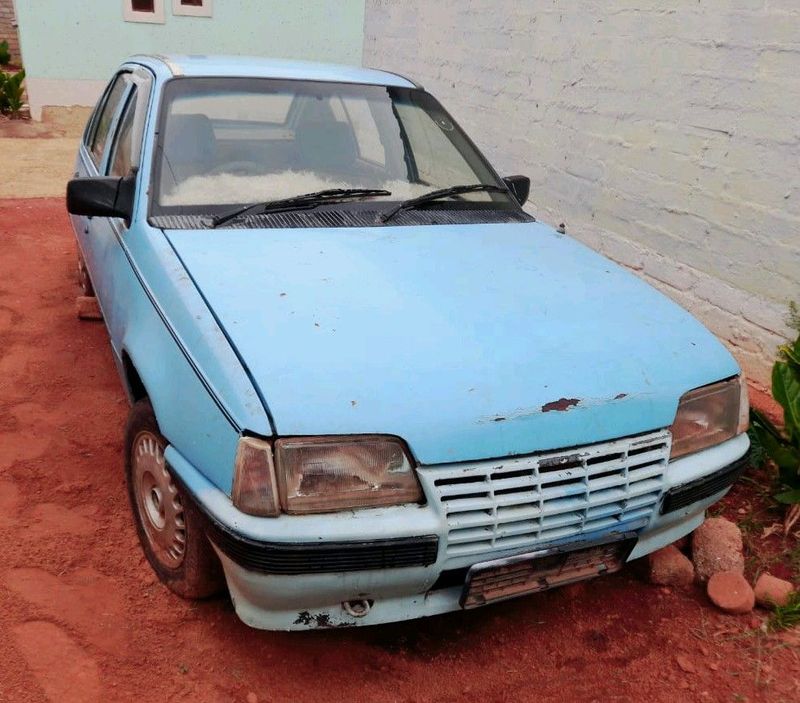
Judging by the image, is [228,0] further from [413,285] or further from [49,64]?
[413,285]

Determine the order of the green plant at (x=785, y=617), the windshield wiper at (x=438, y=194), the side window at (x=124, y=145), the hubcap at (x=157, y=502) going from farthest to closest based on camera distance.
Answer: the side window at (x=124, y=145) < the windshield wiper at (x=438, y=194) < the green plant at (x=785, y=617) < the hubcap at (x=157, y=502)

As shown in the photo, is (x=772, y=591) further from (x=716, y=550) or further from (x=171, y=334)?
(x=171, y=334)

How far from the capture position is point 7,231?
6539 mm

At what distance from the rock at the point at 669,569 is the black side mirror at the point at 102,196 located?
243 centimetres

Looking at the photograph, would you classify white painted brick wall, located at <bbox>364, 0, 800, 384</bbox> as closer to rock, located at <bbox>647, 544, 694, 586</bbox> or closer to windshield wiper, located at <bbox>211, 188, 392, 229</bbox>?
rock, located at <bbox>647, 544, 694, 586</bbox>

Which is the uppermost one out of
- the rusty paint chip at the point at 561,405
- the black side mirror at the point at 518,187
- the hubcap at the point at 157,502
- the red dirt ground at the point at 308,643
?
the black side mirror at the point at 518,187

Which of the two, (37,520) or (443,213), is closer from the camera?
(37,520)

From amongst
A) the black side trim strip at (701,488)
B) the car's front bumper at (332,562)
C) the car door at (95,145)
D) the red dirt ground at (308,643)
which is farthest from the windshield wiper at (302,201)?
the black side trim strip at (701,488)

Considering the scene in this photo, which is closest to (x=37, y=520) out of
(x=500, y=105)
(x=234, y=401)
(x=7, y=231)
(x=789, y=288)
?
(x=234, y=401)

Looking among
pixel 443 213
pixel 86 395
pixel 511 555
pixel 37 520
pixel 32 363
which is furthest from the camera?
pixel 32 363

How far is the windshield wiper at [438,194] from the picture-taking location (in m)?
3.00

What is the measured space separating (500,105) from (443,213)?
384 centimetres

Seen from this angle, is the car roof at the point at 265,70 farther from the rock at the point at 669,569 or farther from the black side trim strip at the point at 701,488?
the rock at the point at 669,569

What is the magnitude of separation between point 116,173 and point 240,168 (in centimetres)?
78
